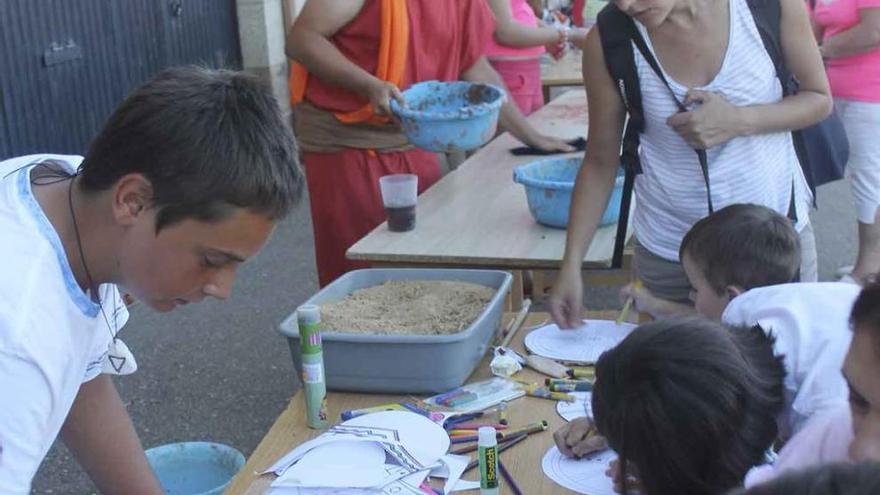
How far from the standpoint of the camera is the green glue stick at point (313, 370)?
6.10ft

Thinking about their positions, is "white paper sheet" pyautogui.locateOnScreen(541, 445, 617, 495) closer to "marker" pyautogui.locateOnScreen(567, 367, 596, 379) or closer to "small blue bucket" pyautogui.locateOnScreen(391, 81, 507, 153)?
"marker" pyautogui.locateOnScreen(567, 367, 596, 379)

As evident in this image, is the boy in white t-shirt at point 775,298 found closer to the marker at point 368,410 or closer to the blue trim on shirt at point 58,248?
the marker at point 368,410

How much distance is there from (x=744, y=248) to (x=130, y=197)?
4.15ft

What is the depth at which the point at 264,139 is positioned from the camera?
53.2 inches

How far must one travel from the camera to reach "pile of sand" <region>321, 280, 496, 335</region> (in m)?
2.04

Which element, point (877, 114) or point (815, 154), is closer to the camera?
point (815, 154)

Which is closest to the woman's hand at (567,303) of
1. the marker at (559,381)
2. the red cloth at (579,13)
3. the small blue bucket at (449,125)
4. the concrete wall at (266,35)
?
the marker at (559,381)

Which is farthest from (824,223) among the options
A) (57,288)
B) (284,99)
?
(57,288)

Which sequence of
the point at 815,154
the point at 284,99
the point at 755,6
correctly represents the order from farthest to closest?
the point at 284,99, the point at 815,154, the point at 755,6

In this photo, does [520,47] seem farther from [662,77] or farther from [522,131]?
[662,77]

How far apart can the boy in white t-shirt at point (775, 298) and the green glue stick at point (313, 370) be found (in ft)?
2.43

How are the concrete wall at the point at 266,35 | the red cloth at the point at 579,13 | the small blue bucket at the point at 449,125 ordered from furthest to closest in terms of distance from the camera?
1. the red cloth at the point at 579,13
2. the concrete wall at the point at 266,35
3. the small blue bucket at the point at 449,125

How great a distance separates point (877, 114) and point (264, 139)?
3.53 metres

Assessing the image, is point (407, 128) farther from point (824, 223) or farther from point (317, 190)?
point (824, 223)
